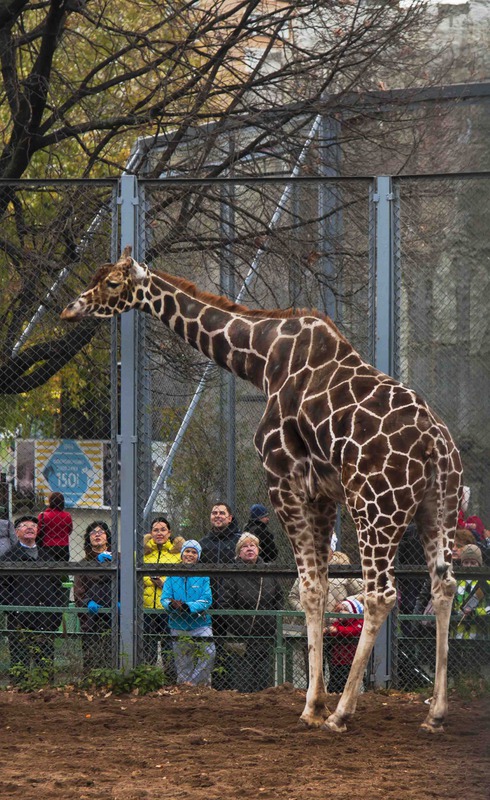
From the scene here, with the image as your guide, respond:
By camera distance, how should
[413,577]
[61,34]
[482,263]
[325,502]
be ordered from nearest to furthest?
[482,263], [325,502], [413,577], [61,34]

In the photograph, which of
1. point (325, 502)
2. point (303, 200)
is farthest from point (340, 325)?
point (325, 502)

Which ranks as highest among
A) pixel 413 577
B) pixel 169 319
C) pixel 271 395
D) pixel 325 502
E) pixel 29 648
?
pixel 169 319

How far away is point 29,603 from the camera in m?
8.68

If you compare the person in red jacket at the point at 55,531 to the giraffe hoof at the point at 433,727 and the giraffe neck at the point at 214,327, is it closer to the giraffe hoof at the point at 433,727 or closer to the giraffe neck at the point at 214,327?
the giraffe neck at the point at 214,327

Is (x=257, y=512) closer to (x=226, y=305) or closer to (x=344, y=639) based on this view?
(x=344, y=639)

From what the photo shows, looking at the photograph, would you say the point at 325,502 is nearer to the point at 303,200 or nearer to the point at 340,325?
the point at 340,325

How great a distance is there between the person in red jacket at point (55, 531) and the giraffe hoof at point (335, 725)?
2.64 meters

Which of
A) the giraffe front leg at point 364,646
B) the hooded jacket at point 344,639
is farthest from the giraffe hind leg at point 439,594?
the hooded jacket at point 344,639

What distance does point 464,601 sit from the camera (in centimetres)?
766

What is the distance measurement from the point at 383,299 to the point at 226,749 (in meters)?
3.21

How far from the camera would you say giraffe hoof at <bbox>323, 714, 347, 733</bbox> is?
6.78 metres

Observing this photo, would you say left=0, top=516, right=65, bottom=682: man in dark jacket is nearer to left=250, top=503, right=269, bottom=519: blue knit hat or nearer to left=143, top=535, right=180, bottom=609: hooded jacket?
left=143, top=535, right=180, bottom=609: hooded jacket

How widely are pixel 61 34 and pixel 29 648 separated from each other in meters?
5.76

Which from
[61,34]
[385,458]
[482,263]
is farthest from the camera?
[61,34]
